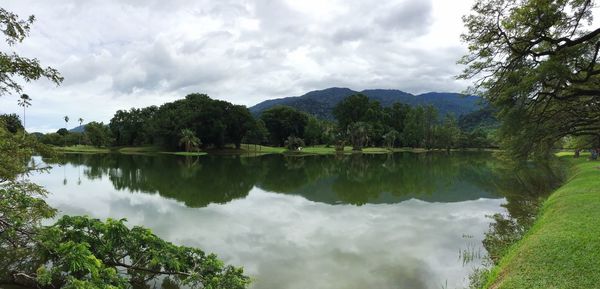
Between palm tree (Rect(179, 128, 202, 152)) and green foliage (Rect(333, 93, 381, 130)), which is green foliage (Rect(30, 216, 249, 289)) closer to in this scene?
palm tree (Rect(179, 128, 202, 152))

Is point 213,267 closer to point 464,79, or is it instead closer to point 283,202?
point 283,202

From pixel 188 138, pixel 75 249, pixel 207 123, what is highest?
pixel 207 123

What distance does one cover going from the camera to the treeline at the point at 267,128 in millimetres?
83938

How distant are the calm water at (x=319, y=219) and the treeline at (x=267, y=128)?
48.8 metres

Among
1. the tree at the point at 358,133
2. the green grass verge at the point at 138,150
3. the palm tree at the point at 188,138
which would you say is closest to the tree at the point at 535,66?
the palm tree at the point at 188,138

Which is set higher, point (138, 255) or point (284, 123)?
point (284, 123)

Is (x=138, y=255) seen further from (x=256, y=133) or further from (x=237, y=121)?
(x=256, y=133)

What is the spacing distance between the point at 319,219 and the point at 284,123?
296 ft

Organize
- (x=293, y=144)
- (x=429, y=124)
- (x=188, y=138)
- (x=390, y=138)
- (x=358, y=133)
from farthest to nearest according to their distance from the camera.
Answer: (x=429, y=124), (x=390, y=138), (x=358, y=133), (x=293, y=144), (x=188, y=138)

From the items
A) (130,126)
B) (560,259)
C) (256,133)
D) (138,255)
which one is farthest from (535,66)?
(130,126)

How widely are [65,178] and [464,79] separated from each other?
121ft

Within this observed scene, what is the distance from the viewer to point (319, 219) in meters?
18.9

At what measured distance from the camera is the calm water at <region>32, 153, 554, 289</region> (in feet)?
37.1

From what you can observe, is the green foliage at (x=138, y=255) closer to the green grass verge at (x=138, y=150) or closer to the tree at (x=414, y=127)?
the green grass verge at (x=138, y=150)
